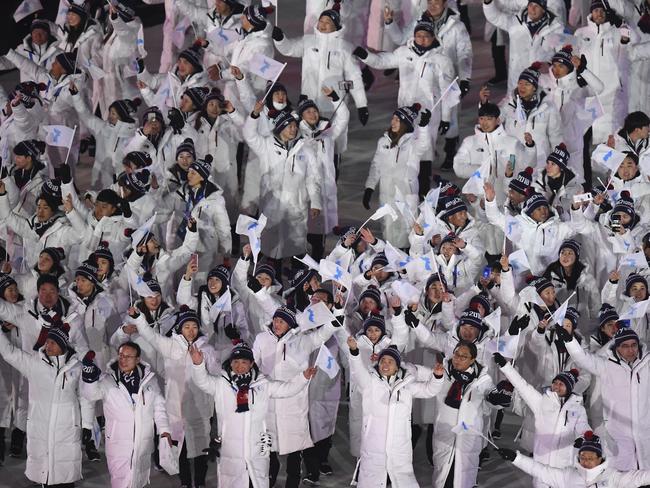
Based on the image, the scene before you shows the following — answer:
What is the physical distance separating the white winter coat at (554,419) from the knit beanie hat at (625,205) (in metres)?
2.51

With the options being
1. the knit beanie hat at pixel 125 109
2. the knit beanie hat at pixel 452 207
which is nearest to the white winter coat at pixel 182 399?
the knit beanie hat at pixel 452 207

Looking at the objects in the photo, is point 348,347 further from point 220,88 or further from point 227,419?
point 220,88

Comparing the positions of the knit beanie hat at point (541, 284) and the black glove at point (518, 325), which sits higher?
the knit beanie hat at point (541, 284)

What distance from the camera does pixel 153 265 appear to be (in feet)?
57.7

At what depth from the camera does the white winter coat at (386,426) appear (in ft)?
52.0

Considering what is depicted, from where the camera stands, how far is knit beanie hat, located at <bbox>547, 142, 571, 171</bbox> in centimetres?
1816

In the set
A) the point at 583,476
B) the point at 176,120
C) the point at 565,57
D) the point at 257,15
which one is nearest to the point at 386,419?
the point at 583,476

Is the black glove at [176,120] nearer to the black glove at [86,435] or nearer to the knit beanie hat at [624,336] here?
the black glove at [86,435]

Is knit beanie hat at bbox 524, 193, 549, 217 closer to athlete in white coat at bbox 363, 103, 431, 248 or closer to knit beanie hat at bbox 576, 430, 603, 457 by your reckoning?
athlete in white coat at bbox 363, 103, 431, 248

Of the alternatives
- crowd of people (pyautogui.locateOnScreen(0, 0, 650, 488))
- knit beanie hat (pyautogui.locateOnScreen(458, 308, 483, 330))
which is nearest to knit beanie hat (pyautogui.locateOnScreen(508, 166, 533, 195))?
crowd of people (pyautogui.locateOnScreen(0, 0, 650, 488))

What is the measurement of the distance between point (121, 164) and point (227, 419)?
453cm

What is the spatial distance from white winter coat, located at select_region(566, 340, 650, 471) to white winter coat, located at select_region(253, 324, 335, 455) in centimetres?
208

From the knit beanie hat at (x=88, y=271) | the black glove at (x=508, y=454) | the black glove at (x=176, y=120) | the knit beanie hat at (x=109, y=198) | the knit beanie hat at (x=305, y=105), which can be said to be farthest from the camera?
the black glove at (x=176, y=120)

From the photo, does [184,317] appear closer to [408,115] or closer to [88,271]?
[88,271]
